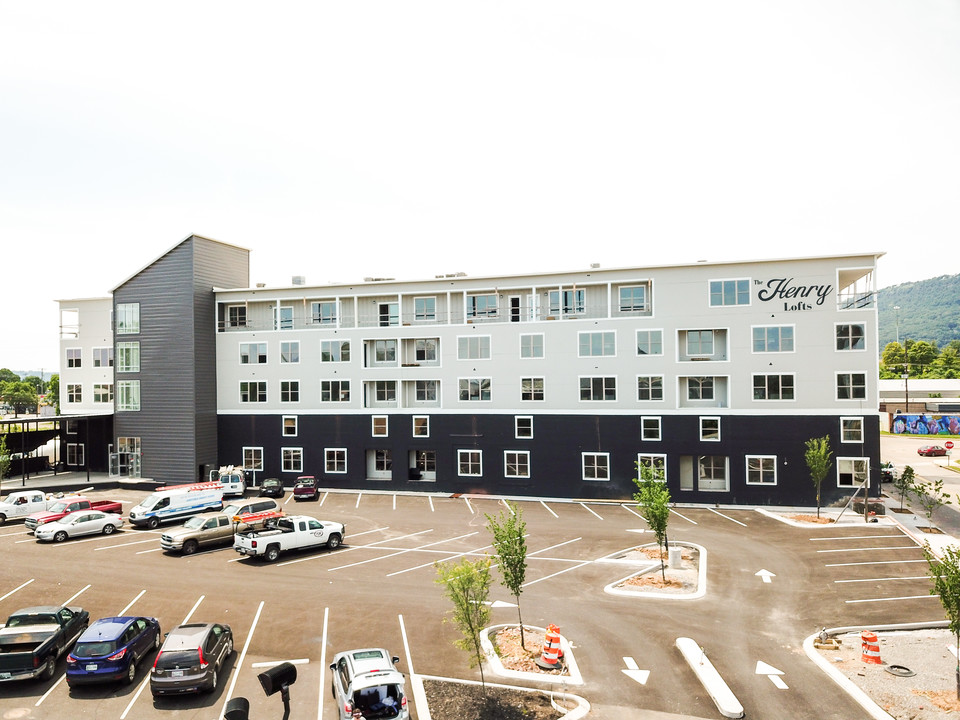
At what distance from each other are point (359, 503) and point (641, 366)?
71.2 ft

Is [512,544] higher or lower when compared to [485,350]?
lower

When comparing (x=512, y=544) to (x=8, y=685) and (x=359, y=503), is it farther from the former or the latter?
(x=359, y=503)

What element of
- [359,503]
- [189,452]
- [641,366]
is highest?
[641,366]

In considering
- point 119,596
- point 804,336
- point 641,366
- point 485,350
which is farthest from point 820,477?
point 119,596

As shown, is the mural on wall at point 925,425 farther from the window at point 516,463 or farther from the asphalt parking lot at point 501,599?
the window at point 516,463

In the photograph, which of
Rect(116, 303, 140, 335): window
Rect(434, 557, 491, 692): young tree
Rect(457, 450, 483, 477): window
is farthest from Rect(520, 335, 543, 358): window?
Rect(116, 303, 140, 335): window

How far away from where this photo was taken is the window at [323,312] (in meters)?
49.8

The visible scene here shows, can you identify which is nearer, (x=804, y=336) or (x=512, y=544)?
(x=512, y=544)

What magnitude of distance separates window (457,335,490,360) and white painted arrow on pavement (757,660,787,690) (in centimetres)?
3071

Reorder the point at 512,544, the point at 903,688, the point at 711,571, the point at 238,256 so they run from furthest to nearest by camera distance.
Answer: the point at 238,256 < the point at 711,571 < the point at 512,544 < the point at 903,688

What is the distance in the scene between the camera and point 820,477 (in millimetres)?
36938

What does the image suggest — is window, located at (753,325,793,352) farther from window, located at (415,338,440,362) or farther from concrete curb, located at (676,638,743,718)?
concrete curb, located at (676,638,743,718)

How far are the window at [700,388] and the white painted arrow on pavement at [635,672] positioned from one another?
28.0 meters

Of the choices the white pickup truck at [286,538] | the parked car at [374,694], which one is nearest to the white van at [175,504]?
the white pickup truck at [286,538]
